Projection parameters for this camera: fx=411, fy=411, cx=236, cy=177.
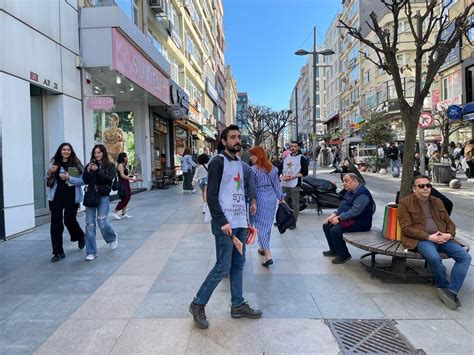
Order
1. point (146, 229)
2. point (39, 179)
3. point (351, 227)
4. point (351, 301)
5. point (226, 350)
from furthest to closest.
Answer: point (39, 179) → point (146, 229) → point (351, 227) → point (351, 301) → point (226, 350)

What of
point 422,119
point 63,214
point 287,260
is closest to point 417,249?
point 287,260

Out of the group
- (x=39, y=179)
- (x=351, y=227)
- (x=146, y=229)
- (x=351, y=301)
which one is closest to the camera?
(x=351, y=301)

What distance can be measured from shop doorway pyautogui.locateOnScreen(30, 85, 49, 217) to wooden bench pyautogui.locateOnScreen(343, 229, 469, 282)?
7.11 meters

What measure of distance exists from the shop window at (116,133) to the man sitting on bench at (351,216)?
319 inches

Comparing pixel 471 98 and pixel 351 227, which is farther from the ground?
pixel 471 98

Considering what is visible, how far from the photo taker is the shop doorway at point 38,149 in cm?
928

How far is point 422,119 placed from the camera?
1334cm

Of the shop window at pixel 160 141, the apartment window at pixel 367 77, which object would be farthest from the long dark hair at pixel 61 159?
the apartment window at pixel 367 77

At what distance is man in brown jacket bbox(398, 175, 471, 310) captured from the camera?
4.25 metres

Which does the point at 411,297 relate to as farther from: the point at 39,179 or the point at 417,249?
the point at 39,179

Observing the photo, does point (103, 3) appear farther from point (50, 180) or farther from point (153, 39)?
point (50, 180)

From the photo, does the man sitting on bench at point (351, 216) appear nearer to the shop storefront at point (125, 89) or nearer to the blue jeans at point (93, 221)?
the blue jeans at point (93, 221)

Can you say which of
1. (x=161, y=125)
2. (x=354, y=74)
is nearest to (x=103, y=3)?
(x=161, y=125)

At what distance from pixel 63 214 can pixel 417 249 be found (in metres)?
4.89
